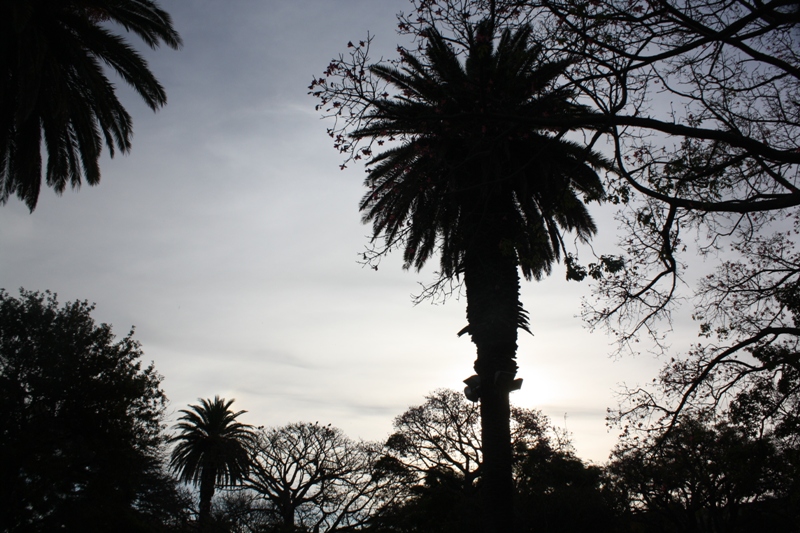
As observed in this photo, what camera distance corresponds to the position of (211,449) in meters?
35.9

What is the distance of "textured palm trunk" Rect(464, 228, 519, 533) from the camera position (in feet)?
40.1

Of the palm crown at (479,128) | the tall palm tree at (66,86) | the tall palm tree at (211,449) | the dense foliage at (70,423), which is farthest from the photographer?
the tall palm tree at (211,449)

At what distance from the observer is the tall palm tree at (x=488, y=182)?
770cm

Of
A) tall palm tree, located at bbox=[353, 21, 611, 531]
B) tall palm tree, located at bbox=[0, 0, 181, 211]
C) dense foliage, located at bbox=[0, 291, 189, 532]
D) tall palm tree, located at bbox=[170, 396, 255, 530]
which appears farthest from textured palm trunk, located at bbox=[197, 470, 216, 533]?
tall palm tree, located at bbox=[0, 0, 181, 211]

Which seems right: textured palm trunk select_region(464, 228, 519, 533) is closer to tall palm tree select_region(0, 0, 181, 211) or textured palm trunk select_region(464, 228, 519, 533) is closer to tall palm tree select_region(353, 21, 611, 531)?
tall palm tree select_region(353, 21, 611, 531)

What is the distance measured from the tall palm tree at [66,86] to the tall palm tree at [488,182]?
5831 mm

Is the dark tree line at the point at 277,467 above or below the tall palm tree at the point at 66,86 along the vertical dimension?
below

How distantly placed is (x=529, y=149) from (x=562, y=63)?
705cm

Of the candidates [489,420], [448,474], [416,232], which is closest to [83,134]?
[416,232]

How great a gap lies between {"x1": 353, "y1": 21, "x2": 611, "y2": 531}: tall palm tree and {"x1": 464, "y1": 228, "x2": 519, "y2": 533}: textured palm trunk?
25 millimetres

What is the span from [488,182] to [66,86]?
10666 mm

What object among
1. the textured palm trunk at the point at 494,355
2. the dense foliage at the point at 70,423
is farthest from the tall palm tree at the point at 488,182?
the dense foliage at the point at 70,423

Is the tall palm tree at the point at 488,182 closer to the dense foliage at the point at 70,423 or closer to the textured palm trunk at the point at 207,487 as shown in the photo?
the dense foliage at the point at 70,423

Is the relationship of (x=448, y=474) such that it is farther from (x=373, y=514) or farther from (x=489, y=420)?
(x=489, y=420)
